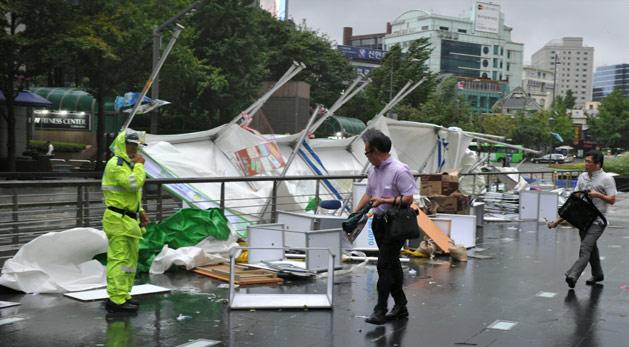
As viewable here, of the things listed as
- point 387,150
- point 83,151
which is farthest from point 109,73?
point 387,150

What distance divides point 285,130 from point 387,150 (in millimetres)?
47179

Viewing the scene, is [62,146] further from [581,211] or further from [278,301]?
[581,211]

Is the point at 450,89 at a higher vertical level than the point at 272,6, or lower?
lower

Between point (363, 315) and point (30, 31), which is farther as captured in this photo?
point (30, 31)

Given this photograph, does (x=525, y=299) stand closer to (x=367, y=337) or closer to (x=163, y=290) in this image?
(x=367, y=337)

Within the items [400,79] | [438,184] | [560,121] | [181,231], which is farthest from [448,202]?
[560,121]

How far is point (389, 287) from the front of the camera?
7.07 m

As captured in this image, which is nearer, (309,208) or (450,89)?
(309,208)

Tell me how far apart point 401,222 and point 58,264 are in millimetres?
4111

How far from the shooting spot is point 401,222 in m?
6.87

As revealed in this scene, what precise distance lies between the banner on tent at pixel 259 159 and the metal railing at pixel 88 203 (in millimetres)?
991

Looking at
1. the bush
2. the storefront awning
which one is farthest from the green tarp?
the bush

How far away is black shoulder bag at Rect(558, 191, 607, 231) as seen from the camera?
920 cm

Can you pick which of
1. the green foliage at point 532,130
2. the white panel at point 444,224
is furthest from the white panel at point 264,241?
the green foliage at point 532,130
